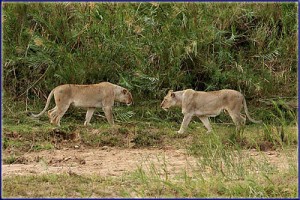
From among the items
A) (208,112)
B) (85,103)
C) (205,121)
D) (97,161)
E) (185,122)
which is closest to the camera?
(97,161)

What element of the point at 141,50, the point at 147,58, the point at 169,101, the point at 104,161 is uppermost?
the point at 141,50

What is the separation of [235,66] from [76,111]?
2.78 metres

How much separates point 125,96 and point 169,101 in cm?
78

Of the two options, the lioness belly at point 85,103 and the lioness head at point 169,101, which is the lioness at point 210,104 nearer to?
the lioness head at point 169,101

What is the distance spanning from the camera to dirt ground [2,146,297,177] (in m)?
8.21

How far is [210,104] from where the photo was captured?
11.5 meters

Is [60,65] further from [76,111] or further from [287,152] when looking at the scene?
[287,152]

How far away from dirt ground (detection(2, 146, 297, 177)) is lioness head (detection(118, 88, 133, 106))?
222cm

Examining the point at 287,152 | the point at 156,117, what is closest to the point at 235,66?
the point at 156,117

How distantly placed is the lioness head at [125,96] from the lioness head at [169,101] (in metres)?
0.59

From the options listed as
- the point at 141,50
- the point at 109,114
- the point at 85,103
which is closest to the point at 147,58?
the point at 141,50

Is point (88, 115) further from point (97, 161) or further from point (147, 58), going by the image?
point (97, 161)

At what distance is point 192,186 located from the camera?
6.89 m

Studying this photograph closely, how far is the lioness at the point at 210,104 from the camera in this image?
11516 millimetres
